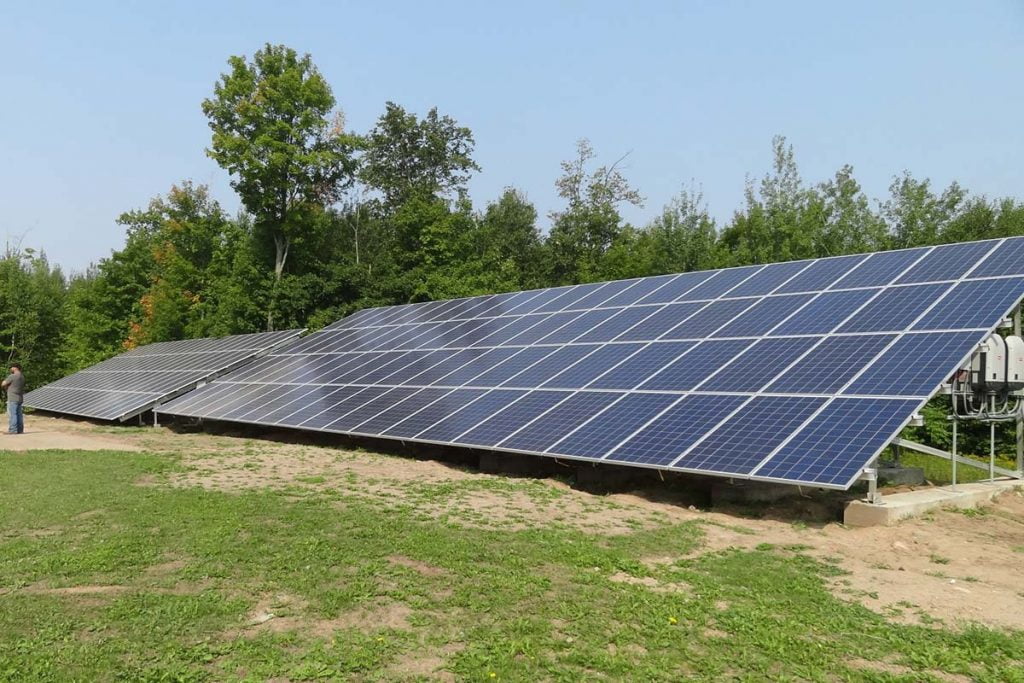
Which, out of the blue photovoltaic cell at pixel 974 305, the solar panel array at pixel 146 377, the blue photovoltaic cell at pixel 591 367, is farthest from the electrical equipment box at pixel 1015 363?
the solar panel array at pixel 146 377

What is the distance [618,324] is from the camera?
19.2m

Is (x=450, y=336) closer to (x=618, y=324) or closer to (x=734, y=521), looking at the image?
(x=618, y=324)

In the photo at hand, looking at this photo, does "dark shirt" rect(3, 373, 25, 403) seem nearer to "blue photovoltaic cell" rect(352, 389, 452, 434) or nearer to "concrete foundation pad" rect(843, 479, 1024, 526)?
"blue photovoltaic cell" rect(352, 389, 452, 434)

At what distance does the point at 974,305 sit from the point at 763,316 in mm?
4178

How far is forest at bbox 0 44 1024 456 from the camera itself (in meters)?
36.6

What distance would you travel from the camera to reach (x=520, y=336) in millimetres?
20750

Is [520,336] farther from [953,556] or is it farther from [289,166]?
[289,166]

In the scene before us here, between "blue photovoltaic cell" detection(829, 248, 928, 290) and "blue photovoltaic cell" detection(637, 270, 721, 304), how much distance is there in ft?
13.6

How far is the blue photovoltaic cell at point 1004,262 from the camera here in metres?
13.7

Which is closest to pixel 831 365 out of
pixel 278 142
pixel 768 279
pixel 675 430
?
pixel 675 430

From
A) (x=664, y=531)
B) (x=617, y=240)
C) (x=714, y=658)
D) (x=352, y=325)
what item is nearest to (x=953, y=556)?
(x=664, y=531)

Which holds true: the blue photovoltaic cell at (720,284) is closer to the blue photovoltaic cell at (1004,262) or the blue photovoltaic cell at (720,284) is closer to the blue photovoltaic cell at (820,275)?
the blue photovoltaic cell at (820,275)

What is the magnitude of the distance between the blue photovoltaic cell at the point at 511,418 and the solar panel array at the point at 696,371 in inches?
1.9

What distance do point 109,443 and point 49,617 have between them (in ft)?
50.9
